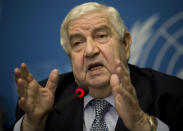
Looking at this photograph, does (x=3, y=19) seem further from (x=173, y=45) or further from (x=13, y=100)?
(x=173, y=45)

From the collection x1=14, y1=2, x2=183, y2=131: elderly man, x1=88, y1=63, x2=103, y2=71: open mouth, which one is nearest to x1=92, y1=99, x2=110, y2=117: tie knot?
x1=14, y1=2, x2=183, y2=131: elderly man

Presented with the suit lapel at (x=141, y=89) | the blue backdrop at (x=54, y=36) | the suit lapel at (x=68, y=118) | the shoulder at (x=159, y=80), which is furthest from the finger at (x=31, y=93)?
the blue backdrop at (x=54, y=36)

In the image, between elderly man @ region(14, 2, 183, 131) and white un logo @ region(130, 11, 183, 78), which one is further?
white un logo @ region(130, 11, 183, 78)

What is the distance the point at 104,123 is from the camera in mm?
1184

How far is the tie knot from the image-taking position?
121 centimetres

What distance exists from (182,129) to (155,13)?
3.17 ft

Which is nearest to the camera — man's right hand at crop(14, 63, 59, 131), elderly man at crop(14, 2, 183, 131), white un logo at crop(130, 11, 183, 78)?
man's right hand at crop(14, 63, 59, 131)

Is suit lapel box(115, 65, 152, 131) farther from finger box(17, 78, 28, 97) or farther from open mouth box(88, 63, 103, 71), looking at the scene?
finger box(17, 78, 28, 97)

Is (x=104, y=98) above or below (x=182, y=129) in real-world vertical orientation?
above

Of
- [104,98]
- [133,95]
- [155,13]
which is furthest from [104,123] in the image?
[155,13]

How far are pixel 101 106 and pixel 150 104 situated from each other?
0.29m

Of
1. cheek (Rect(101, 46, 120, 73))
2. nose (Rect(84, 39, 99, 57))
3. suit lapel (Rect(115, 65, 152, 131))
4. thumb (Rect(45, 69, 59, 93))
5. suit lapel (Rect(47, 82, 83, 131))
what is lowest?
suit lapel (Rect(47, 82, 83, 131))

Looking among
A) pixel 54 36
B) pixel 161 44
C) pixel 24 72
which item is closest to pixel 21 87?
pixel 24 72

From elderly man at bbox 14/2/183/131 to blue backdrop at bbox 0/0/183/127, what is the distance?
36 cm
